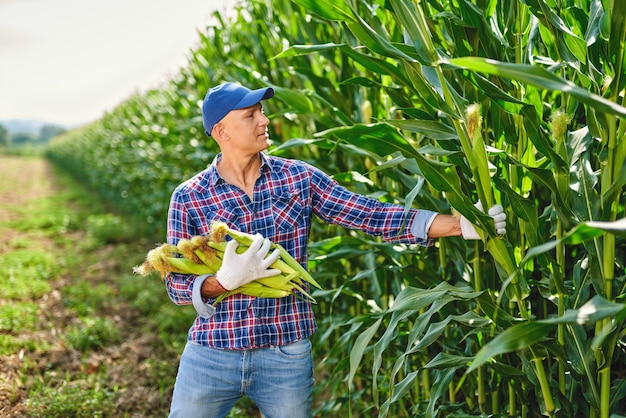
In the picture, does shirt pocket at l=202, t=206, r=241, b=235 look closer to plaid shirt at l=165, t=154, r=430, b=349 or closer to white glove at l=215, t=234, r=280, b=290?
plaid shirt at l=165, t=154, r=430, b=349

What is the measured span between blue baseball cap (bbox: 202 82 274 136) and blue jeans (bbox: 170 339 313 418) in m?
0.74

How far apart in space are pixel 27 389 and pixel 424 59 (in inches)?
120

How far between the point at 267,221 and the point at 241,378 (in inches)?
19.9

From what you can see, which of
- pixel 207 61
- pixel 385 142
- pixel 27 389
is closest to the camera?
pixel 385 142

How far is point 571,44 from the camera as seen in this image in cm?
164

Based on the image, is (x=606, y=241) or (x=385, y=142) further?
(x=385, y=142)

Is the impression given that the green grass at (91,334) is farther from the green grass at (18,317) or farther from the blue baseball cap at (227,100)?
the blue baseball cap at (227,100)

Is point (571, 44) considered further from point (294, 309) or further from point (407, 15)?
point (294, 309)

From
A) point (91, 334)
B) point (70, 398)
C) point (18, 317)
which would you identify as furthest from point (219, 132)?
point (18, 317)

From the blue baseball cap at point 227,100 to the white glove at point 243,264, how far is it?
1.46 feet

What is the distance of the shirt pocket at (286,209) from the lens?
2.17 metres

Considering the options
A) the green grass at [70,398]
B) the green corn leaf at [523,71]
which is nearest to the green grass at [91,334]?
the green grass at [70,398]

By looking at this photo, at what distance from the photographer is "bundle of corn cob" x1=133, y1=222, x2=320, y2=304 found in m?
1.96

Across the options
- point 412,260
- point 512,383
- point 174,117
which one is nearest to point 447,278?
point 412,260
